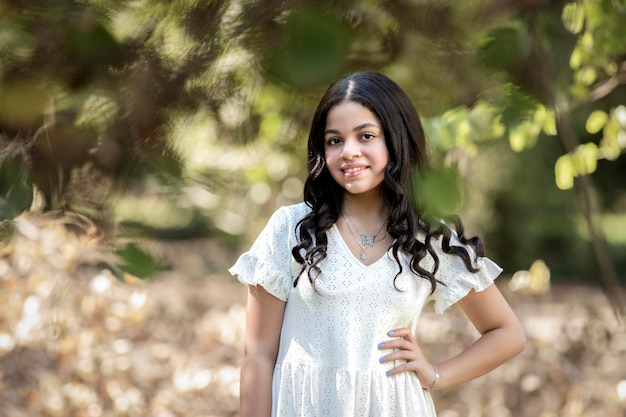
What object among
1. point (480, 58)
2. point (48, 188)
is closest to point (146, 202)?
point (48, 188)

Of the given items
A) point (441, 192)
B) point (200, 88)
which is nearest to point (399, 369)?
point (200, 88)

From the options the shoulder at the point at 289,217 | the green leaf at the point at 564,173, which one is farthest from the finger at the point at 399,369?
the green leaf at the point at 564,173

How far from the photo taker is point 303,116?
145 centimetres

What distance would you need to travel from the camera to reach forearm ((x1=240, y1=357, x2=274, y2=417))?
71.7 inches

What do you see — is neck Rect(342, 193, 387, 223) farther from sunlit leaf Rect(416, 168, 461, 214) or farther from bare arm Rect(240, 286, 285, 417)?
sunlit leaf Rect(416, 168, 461, 214)

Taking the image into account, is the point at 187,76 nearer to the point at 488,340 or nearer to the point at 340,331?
the point at 340,331

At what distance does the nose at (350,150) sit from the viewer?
5.65 feet

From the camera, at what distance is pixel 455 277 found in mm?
1846

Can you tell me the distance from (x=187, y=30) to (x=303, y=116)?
0.34 m

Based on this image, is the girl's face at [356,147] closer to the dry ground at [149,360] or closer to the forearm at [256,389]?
the forearm at [256,389]

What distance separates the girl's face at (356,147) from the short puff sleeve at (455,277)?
0.70 feet

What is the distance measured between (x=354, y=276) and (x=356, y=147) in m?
0.25

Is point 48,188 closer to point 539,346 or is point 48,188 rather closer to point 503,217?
point 539,346

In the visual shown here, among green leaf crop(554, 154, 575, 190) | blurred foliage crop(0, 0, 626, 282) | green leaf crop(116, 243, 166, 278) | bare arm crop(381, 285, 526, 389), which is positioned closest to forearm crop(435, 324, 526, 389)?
bare arm crop(381, 285, 526, 389)
